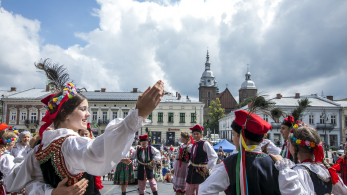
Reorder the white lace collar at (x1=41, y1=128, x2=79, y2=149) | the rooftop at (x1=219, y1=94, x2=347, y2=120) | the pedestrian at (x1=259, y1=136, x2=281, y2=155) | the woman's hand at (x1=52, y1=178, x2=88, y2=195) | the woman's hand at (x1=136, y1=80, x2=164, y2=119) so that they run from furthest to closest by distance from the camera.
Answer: the rooftop at (x1=219, y1=94, x2=347, y2=120)
the pedestrian at (x1=259, y1=136, x2=281, y2=155)
the white lace collar at (x1=41, y1=128, x2=79, y2=149)
the woman's hand at (x1=52, y1=178, x2=88, y2=195)
the woman's hand at (x1=136, y1=80, x2=164, y2=119)

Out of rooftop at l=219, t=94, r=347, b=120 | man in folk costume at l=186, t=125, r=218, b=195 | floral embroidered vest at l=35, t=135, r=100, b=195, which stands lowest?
man in folk costume at l=186, t=125, r=218, b=195

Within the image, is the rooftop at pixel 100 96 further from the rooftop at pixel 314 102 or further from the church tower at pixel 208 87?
the church tower at pixel 208 87

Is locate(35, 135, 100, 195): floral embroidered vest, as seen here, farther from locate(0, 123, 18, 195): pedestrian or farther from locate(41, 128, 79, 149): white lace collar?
locate(0, 123, 18, 195): pedestrian

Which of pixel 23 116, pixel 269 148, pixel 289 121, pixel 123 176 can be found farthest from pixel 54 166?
pixel 23 116

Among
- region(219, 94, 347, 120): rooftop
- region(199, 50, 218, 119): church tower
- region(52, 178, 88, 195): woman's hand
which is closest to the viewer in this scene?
region(52, 178, 88, 195): woman's hand

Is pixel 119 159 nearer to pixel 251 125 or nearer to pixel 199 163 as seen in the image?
pixel 251 125

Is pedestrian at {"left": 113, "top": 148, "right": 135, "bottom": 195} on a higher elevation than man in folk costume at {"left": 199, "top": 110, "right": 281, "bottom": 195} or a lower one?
lower

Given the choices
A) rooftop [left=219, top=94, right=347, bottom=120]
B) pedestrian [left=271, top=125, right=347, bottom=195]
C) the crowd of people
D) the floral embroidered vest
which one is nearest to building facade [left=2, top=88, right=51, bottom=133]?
rooftop [left=219, top=94, right=347, bottom=120]

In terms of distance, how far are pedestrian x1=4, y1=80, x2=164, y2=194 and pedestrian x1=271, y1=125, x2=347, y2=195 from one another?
1.71 m

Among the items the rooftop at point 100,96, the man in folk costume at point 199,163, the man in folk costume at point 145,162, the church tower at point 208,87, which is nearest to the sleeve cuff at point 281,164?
the man in folk costume at point 199,163

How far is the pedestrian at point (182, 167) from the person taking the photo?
6.35 meters

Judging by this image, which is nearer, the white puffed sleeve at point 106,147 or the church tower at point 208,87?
the white puffed sleeve at point 106,147

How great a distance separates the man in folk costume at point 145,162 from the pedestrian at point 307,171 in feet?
16.1

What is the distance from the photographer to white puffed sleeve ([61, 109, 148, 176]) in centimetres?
125
